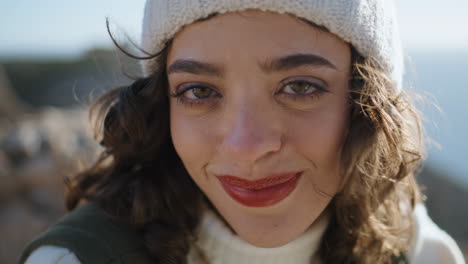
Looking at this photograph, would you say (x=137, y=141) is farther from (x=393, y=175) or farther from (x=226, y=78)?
(x=393, y=175)

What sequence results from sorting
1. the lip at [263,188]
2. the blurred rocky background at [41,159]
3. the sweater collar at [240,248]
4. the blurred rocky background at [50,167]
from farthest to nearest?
the blurred rocky background at [50,167] < the blurred rocky background at [41,159] < the sweater collar at [240,248] < the lip at [263,188]

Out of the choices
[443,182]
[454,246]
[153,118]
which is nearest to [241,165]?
[153,118]

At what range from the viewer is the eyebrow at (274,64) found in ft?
4.01

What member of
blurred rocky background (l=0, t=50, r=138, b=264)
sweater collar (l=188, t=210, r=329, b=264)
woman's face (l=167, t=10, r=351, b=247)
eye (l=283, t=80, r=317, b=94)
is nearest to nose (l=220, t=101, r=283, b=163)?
woman's face (l=167, t=10, r=351, b=247)

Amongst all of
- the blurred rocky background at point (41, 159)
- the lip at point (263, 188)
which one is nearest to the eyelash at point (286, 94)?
the lip at point (263, 188)

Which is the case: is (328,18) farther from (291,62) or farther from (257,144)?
(257,144)

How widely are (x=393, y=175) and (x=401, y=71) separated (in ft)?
1.46

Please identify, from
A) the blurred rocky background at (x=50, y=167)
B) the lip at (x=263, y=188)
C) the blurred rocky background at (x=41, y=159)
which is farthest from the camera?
the blurred rocky background at (x=50, y=167)

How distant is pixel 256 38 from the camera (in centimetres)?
121

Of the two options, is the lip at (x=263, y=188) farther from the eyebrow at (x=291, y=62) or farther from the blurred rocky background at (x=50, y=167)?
the blurred rocky background at (x=50, y=167)

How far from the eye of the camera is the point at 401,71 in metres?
1.59

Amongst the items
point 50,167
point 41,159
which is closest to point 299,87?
point 50,167

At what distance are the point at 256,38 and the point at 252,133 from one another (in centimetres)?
30

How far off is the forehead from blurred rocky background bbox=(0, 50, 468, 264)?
2.02ft
